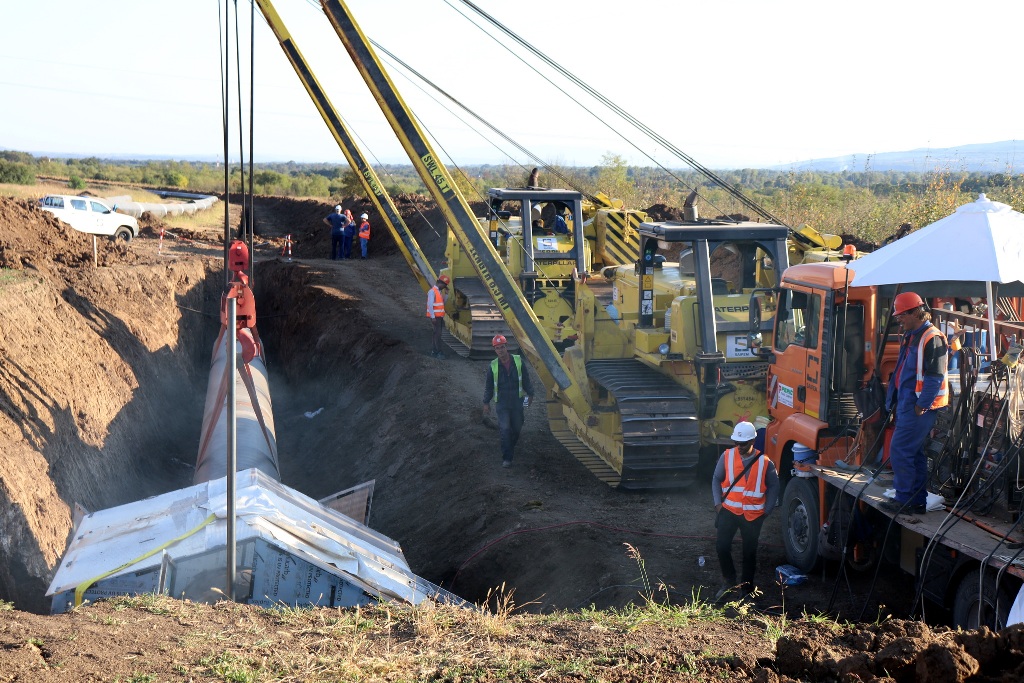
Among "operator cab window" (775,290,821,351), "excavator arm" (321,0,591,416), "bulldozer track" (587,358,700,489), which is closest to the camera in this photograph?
"operator cab window" (775,290,821,351)

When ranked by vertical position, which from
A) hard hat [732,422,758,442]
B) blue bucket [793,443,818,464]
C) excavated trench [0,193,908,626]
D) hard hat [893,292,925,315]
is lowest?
excavated trench [0,193,908,626]

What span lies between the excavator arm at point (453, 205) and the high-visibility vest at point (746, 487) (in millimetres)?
4051

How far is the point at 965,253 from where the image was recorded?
7328 mm

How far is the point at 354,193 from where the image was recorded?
169 feet

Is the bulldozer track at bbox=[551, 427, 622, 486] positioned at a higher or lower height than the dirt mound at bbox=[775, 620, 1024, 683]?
lower

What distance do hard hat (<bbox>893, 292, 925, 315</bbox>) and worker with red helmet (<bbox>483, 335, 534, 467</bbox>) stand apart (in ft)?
17.6

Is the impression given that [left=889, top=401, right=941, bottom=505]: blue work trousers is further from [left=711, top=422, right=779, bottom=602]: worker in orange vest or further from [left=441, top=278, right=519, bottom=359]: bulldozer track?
[left=441, top=278, right=519, bottom=359]: bulldozer track

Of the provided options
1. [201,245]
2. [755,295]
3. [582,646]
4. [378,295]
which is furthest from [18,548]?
[201,245]

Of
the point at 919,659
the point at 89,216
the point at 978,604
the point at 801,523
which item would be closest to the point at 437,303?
the point at 801,523

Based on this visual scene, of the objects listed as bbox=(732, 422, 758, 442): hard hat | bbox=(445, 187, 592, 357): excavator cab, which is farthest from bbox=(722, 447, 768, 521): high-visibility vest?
bbox=(445, 187, 592, 357): excavator cab

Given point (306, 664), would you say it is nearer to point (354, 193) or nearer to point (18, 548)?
point (18, 548)

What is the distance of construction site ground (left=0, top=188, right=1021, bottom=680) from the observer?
19.1 ft

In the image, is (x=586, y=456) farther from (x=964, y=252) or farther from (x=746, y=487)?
(x=964, y=252)

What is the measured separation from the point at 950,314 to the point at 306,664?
5.73 m
